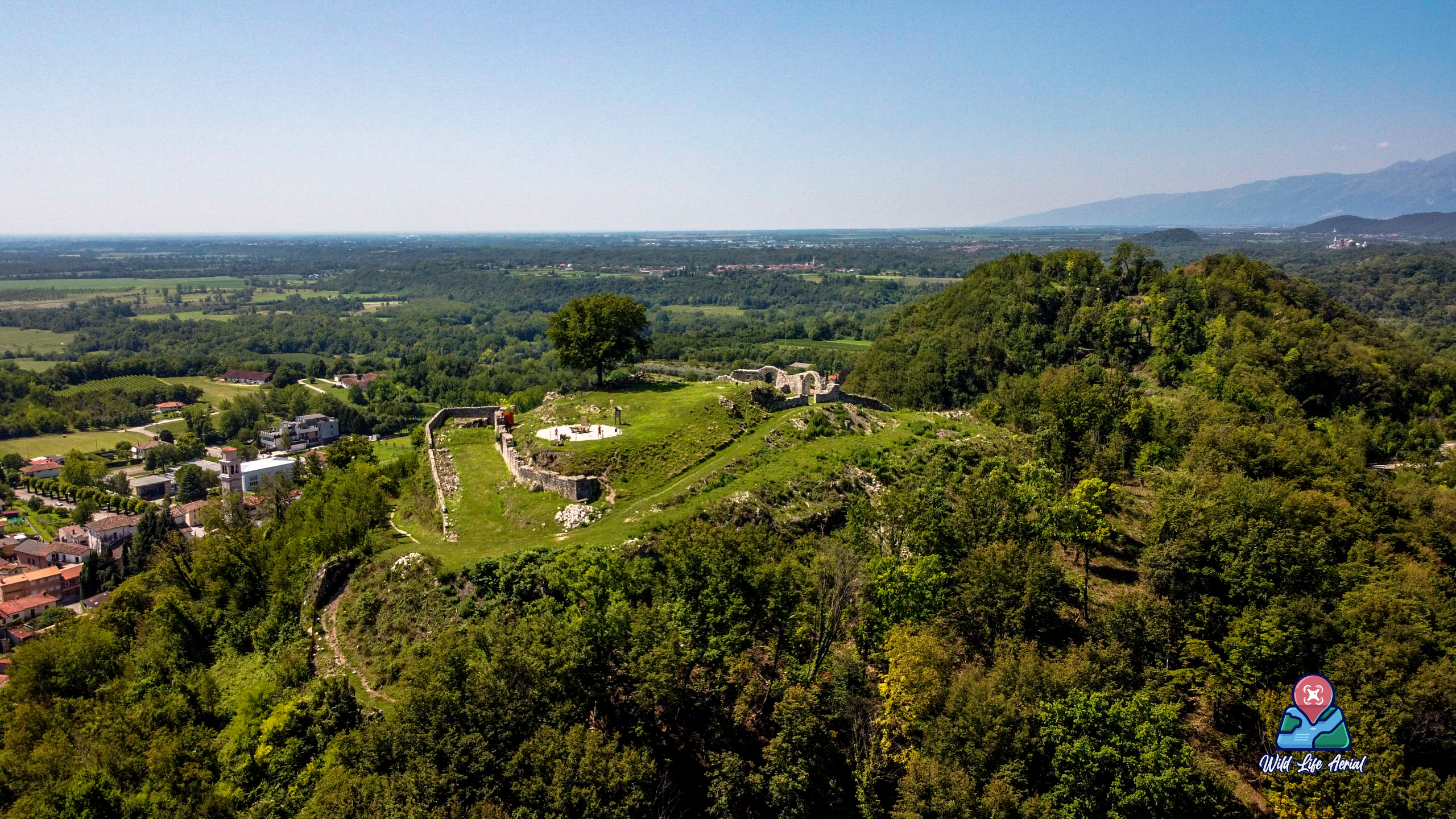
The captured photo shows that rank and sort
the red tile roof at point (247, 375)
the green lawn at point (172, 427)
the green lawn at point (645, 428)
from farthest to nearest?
the red tile roof at point (247, 375) < the green lawn at point (172, 427) < the green lawn at point (645, 428)

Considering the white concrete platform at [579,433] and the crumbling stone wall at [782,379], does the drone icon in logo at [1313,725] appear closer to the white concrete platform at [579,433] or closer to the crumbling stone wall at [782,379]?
the white concrete platform at [579,433]

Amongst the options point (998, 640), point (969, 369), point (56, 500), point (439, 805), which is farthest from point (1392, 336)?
point (56, 500)

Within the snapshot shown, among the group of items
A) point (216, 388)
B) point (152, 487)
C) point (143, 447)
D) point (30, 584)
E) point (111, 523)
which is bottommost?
point (30, 584)

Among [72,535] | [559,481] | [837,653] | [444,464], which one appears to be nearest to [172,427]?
[72,535]

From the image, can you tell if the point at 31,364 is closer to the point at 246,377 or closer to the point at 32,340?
the point at 32,340

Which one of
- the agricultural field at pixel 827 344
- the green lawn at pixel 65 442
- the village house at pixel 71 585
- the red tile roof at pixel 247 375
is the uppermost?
the agricultural field at pixel 827 344

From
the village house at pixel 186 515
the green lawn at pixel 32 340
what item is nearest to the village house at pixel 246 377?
the green lawn at pixel 32 340

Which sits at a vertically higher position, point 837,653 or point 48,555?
point 837,653
